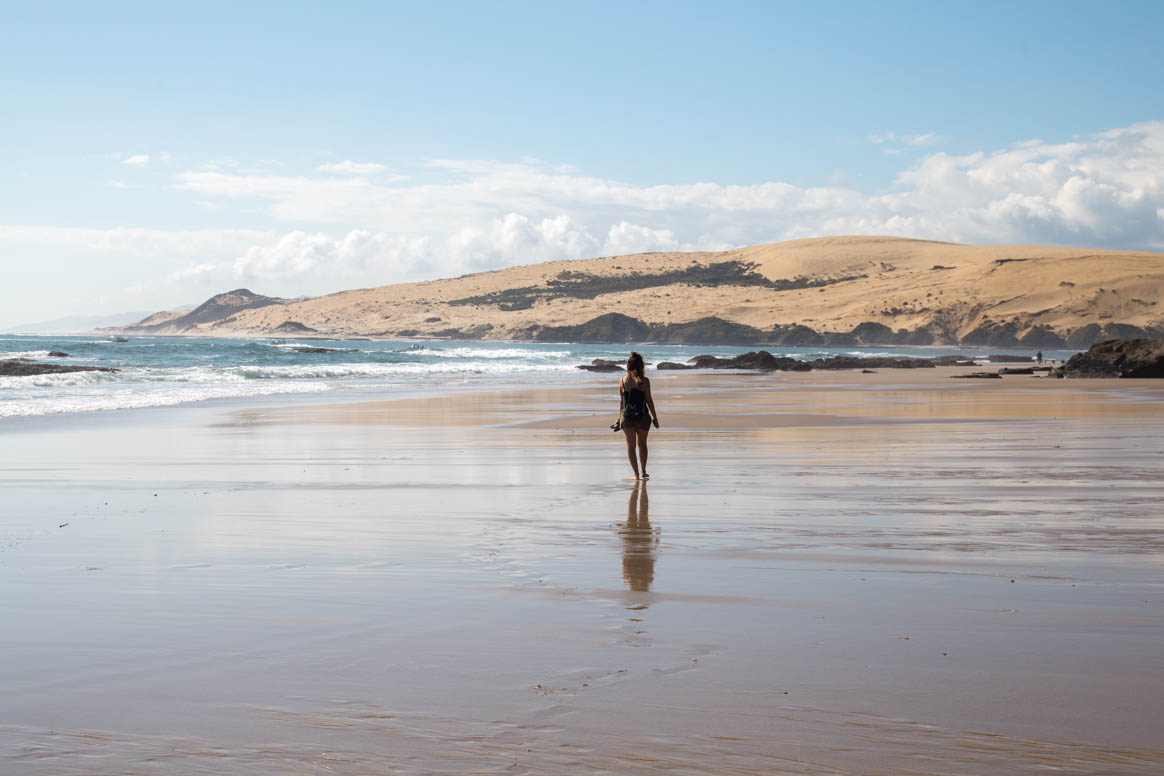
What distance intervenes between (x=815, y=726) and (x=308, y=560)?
3763 millimetres

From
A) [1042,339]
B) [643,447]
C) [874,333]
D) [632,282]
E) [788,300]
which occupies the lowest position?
[643,447]

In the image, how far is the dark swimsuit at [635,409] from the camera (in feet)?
36.6

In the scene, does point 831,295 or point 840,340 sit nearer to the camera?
point 840,340

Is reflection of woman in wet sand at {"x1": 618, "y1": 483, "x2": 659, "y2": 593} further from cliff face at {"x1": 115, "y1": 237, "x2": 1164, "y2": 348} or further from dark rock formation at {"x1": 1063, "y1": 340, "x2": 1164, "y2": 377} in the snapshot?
cliff face at {"x1": 115, "y1": 237, "x2": 1164, "y2": 348}

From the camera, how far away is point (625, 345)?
115 metres

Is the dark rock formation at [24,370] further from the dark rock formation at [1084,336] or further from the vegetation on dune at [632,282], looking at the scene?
the vegetation on dune at [632,282]

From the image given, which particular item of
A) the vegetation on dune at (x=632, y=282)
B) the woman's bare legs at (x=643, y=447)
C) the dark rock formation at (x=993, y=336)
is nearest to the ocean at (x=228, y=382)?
the woman's bare legs at (x=643, y=447)

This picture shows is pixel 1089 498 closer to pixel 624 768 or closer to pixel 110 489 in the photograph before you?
pixel 624 768

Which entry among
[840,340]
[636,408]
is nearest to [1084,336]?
[840,340]

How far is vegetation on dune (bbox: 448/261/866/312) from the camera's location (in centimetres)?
15125

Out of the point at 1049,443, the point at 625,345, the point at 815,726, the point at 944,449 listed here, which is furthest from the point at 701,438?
the point at 625,345

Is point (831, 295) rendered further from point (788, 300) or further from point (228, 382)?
point (228, 382)

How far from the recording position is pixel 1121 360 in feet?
111

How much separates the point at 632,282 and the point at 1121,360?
12865 centimetres
